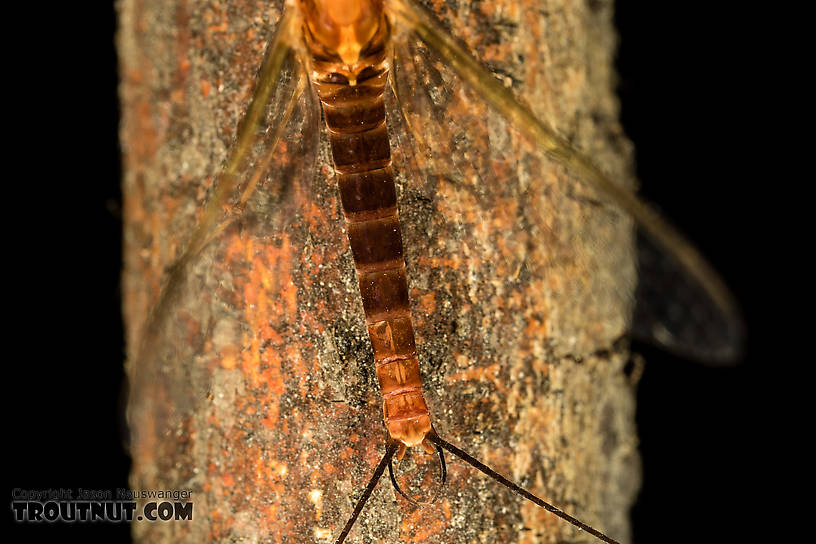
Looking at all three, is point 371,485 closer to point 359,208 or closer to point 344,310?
point 344,310

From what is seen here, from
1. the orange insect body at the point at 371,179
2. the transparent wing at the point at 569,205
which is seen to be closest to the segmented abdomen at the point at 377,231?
the orange insect body at the point at 371,179

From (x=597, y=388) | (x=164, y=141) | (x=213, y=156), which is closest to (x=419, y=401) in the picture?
(x=597, y=388)

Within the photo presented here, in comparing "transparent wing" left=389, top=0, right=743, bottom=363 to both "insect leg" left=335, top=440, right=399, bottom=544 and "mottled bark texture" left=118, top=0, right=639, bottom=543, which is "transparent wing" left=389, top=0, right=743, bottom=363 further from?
"insect leg" left=335, top=440, right=399, bottom=544

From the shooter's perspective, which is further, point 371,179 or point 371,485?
point 371,179

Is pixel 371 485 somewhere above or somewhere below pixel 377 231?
below

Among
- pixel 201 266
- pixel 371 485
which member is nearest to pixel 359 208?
pixel 201 266

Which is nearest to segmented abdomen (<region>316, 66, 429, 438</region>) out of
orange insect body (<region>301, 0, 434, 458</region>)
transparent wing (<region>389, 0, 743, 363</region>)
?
orange insect body (<region>301, 0, 434, 458</region>)

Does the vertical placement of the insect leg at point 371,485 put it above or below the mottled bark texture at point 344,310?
below

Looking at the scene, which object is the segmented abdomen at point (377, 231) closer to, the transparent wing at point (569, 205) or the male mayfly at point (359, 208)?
the male mayfly at point (359, 208)
